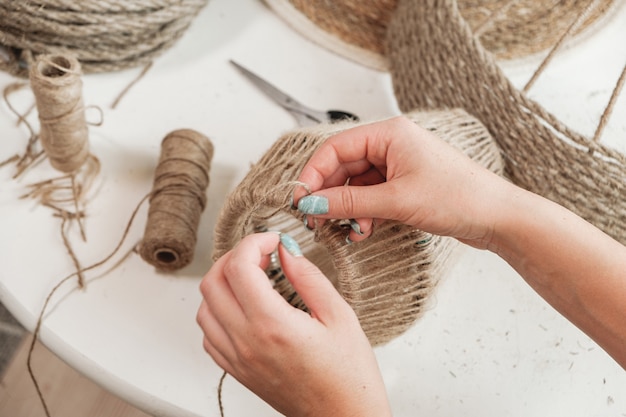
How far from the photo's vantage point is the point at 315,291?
0.50m

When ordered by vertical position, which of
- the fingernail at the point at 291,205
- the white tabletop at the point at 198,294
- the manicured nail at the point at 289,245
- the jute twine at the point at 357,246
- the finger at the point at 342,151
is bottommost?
the white tabletop at the point at 198,294

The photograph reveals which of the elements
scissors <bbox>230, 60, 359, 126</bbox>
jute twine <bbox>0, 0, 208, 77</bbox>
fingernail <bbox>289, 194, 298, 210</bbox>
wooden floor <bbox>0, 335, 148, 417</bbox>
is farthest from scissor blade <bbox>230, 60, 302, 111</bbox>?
wooden floor <bbox>0, 335, 148, 417</bbox>

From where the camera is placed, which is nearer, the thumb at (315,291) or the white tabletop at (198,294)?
the thumb at (315,291)

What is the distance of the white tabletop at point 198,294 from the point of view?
2.34ft

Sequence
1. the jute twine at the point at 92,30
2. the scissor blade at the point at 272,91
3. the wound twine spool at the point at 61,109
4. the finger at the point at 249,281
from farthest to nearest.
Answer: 1. the scissor blade at the point at 272,91
2. the jute twine at the point at 92,30
3. the wound twine spool at the point at 61,109
4. the finger at the point at 249,281

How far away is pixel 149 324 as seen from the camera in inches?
28.9

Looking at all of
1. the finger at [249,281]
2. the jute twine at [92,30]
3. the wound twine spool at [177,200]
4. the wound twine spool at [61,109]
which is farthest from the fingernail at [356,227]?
the jute twine at [92,30]

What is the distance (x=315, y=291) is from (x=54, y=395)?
663mm

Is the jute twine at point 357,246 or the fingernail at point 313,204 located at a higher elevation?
the fingernail at point 313,204

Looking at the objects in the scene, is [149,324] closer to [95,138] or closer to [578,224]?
[95,138]

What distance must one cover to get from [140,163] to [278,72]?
26 centimetres

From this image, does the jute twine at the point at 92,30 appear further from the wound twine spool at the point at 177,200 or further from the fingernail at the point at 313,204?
the fingernail at the point at 313,204

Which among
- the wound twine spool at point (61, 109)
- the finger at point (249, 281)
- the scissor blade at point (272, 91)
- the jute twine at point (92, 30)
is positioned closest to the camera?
the finger at point (249, 281)

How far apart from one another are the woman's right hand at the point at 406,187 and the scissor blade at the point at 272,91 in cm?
35
